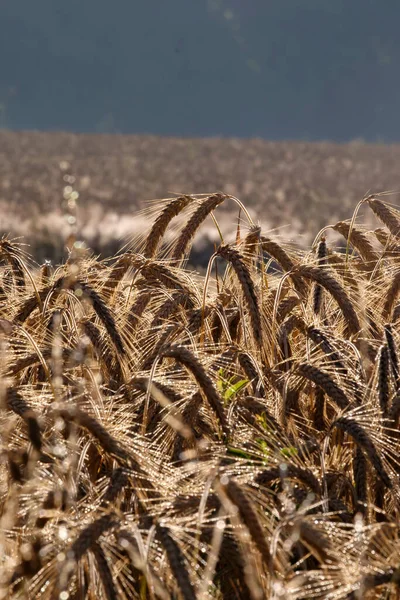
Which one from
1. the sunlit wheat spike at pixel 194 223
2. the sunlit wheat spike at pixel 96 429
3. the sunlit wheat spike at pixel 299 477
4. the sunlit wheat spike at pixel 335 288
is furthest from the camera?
the sunlit wheat spike at pixel 194 223

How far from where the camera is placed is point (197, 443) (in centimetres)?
217

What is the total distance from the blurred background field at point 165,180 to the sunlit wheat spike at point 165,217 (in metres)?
0.07

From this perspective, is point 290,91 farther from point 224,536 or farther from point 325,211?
point 224,536

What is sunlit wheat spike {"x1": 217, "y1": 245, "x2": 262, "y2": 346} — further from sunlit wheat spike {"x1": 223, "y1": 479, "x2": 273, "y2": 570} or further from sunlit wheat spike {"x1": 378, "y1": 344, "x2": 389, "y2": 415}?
sunlit wheat spike {"x1": 223, "y1": 479, "x2": 273, "y2": 570}

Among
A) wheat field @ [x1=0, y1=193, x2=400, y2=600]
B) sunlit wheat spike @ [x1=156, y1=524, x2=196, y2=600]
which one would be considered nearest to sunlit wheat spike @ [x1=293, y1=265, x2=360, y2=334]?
wheat field @ [x1=0, y1=193, x2=400, y2=600]

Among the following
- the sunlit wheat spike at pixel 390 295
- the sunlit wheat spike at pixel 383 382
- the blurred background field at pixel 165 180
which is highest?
the blurred background field at pixel 165 180

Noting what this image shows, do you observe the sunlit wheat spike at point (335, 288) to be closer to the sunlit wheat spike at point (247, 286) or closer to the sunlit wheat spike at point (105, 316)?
the sunlit wheat spike at point (247, 286)

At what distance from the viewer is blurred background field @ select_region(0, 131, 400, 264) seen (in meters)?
17.1

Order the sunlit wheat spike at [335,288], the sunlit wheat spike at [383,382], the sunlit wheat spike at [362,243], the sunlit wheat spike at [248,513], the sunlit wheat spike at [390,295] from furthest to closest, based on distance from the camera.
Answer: the sunlit wheat spike at [362,243]
the sunlit wheat spike at [390,295]
the sunlit wheat spike at [335,288]
the sunlit wheat spike at [383,382]
the sunlit wheat spike at [248,513]

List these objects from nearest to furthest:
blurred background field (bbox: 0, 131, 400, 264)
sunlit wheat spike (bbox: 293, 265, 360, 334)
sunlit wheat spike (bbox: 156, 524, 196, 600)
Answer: sunlit wheat spike (bbox: 156, 524, 196, 600), sunlit wheat spike (bbox: 293, 265, 360, 334), blurred background field (bbox: 0, 131, 400, 264)

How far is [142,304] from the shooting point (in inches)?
113

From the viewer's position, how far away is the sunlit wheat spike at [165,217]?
305 cm

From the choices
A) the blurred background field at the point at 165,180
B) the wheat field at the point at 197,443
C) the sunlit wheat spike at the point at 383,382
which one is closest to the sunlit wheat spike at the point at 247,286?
the wheat field at the point at 197,443

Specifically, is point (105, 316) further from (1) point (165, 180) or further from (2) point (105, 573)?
(1) point (165, 180)
